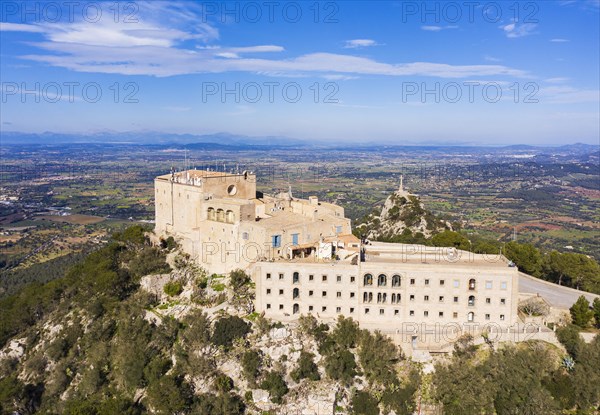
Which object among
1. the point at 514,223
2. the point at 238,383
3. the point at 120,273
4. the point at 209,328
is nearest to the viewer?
the point at 238,383

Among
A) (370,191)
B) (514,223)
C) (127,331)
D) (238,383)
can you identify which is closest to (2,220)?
(370,191)

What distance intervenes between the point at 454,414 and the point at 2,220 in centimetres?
16303

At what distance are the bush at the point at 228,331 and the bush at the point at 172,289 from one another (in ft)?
34.7

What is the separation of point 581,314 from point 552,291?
7765mm

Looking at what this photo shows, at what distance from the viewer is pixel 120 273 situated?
5384cm


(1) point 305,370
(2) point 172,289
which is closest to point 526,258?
(1) point 305,370

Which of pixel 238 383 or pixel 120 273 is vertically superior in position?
pixel 120 273

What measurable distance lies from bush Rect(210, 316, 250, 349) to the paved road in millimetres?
27121

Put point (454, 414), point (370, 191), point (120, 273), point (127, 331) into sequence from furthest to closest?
point (370, 191) < point (120, 273) < point (127, 331) < point (454, 414)

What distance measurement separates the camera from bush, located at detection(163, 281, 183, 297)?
164 ft

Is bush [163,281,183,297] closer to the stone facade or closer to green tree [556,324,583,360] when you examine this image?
the stone facade

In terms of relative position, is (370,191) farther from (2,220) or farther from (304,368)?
(304,368)

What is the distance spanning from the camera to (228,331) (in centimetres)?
4056

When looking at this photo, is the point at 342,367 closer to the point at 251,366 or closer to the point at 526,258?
the point at 251,366
